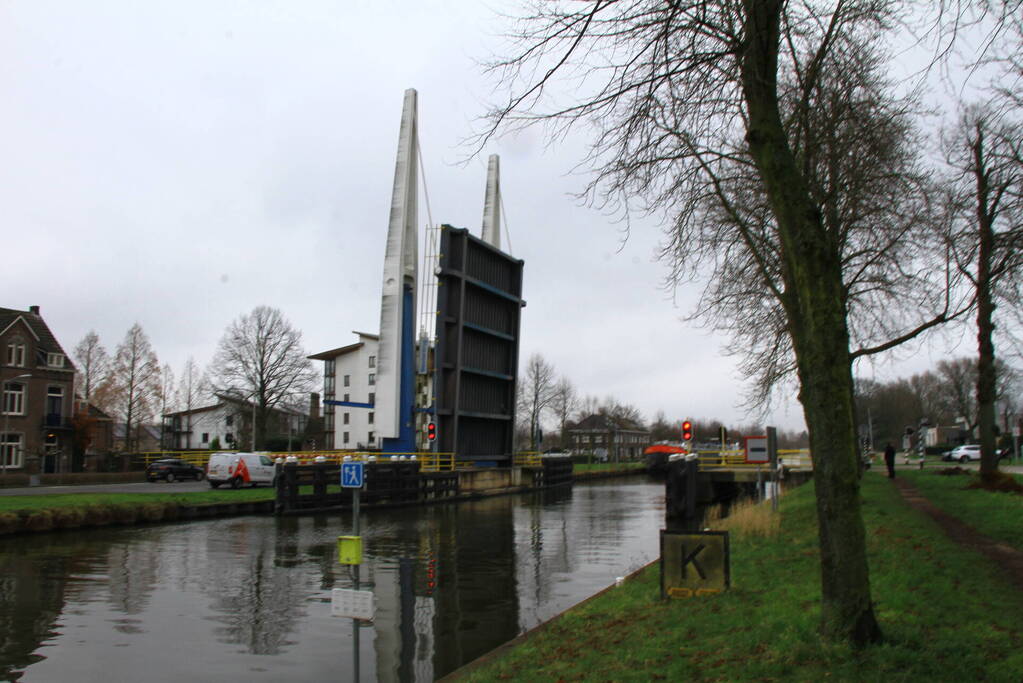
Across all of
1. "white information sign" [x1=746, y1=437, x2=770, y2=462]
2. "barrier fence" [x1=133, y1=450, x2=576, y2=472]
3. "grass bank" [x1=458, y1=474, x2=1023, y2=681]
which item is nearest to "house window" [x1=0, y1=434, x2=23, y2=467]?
"barrier fence" [x1=133, y1=450, x2=576, y2=472]

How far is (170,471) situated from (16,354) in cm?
1521

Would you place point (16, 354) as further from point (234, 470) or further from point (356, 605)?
point (356, 605)

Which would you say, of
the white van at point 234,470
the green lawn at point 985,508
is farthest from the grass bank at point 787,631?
the white van at point 234,470

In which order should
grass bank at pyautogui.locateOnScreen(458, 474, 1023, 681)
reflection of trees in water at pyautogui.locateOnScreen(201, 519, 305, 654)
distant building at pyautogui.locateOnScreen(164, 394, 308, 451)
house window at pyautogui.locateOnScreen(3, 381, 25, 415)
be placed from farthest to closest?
distant building at pyautogui.locateOnScreen(164, 394, 308, 451)
house window at pyautogui.locateOnScreen(3, 381, 25, 415)
reflection of trees in water at pyautogui.locateOnScreen(201, 519, 305, 654)
grass bank at pyautogui.locateOnScreen(458, 474, 1023, 681)

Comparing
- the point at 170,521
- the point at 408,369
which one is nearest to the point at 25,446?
the point at 408,369

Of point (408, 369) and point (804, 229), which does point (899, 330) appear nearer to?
point (804, 229)

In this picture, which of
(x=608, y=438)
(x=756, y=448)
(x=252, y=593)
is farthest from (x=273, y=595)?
(x=608, y=438)

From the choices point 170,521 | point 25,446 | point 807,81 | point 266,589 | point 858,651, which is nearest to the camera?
point 858,651

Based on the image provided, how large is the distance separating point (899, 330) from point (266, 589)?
15.7 m

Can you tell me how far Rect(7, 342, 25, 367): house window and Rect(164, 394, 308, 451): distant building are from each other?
1268 cm

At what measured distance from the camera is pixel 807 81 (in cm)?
930

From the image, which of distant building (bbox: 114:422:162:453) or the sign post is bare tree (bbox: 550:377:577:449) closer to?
distant building (bbox: 114:422:162:453)

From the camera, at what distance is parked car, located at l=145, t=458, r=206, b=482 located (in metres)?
41.6

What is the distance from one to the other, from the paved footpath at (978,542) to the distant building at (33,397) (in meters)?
44.1
